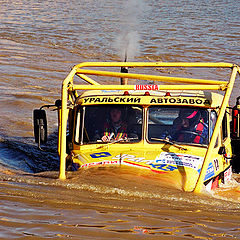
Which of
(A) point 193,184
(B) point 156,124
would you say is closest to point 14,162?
(B) point 156,124

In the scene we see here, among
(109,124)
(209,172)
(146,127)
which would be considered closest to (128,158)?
(146,127)

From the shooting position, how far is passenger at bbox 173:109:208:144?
724 centimetres

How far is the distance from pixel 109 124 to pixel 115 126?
0.09 metres

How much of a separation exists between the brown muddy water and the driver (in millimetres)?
774

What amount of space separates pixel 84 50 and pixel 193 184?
1575 centimetres

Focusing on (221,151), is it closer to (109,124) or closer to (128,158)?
(128,158)

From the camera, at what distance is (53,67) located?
1872 cm

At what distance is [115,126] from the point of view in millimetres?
7383

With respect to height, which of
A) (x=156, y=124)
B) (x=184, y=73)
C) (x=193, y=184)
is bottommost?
(x=184, y=73)

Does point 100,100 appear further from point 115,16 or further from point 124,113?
point 115,16

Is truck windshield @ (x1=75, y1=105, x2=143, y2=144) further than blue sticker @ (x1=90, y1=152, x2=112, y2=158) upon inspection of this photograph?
Yes

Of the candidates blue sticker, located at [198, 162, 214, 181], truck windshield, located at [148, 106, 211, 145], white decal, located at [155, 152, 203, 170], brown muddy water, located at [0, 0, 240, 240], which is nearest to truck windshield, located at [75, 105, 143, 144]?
truck windshield, located at [148, 106, 211, 145]

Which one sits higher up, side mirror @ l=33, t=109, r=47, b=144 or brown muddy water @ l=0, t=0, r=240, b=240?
side mirror @ l=33, t=109, r=47, b=144

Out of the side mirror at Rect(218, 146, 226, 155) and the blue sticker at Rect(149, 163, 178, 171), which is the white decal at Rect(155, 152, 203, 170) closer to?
the blue sticker at Rect(149, 163, 178, 171)
